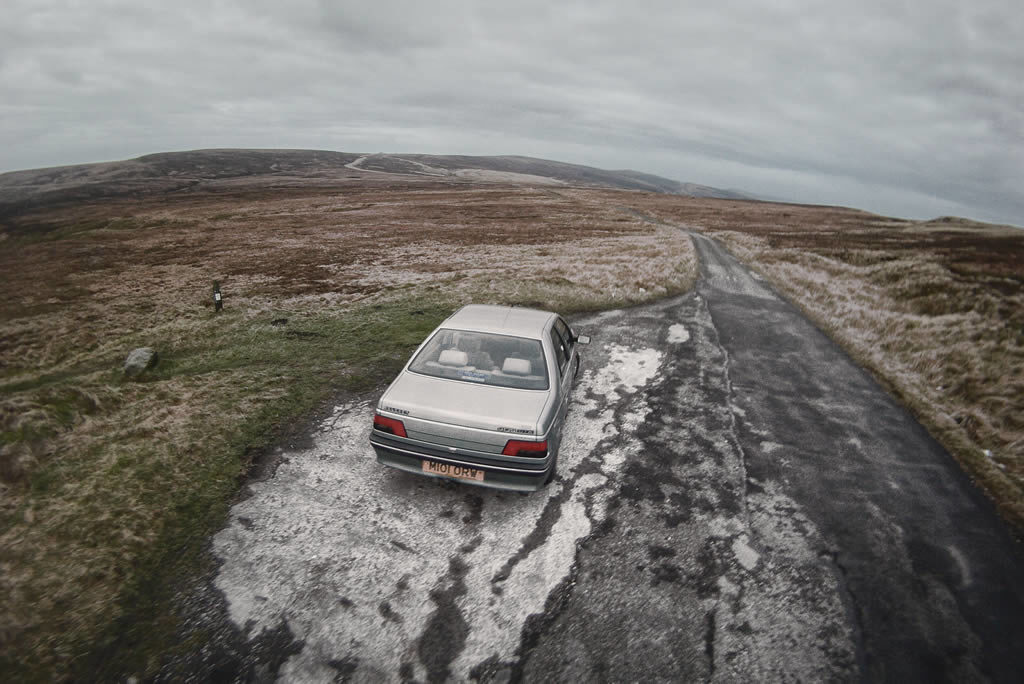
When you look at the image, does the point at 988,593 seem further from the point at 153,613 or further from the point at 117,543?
the point at 117,543

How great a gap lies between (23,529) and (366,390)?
4.32 m

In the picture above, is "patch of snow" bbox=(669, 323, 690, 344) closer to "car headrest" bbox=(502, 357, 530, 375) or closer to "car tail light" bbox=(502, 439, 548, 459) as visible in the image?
"car headrest" bbox=(502, 357, 530, 375)

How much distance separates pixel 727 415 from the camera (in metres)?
7.62

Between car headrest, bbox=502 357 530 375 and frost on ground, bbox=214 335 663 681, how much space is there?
1.41 m

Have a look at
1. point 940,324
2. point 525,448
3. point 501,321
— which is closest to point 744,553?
point 525,448

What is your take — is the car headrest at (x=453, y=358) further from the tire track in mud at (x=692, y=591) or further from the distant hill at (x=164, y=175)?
the distant hill at (x=164, y=175)

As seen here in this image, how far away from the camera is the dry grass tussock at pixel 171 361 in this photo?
170 inches

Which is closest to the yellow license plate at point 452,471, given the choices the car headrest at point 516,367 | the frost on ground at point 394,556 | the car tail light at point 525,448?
the car tail light at point 525,448

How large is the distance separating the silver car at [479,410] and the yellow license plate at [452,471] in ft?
0.04

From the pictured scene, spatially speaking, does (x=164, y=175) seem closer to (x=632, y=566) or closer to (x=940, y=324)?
(x=940, y=324)

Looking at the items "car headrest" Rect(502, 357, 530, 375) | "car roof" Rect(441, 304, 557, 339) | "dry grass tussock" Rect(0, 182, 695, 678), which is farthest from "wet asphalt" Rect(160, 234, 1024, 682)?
"car roof" Rect(441, 304, 557, 339)

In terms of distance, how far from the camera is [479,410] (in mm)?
5094

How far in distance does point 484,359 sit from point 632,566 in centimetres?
290

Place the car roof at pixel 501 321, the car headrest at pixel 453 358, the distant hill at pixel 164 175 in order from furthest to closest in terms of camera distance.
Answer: the distant hill at pixel 164 175, the car roof at pixel 501 321, the car headrest at pixel 453 358
